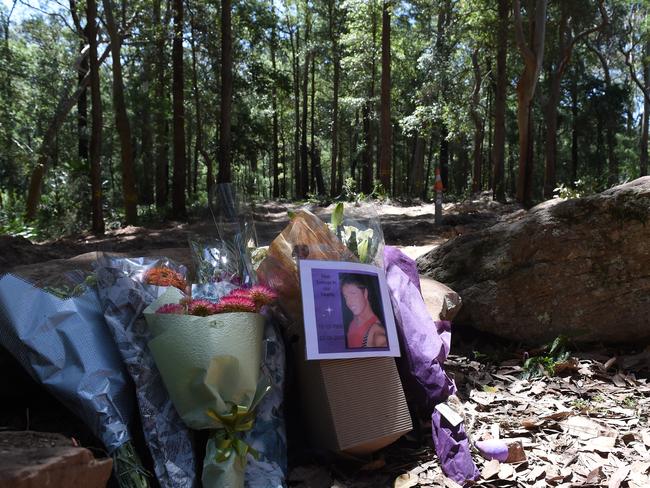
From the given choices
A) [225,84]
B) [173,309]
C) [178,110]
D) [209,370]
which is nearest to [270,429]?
[209,370]

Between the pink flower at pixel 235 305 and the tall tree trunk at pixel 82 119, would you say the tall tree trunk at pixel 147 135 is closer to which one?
the tall tree trunk at pixel 82 119

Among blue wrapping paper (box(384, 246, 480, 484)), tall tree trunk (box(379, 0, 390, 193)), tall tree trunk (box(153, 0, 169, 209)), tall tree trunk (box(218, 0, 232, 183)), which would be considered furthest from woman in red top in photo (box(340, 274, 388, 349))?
tall tree trunk (box(379, 0, 390, 193))

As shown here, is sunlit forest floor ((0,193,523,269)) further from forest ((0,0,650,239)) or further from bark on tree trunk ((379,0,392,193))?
bark on tree trunk ((379,0,392,193))

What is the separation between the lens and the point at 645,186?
411 cm

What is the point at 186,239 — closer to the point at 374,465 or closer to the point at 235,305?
the point at 235,305

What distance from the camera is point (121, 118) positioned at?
13344 millimetres

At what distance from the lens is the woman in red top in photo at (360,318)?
267cm

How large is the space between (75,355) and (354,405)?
125 centimetres

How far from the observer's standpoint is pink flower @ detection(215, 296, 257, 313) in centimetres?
253

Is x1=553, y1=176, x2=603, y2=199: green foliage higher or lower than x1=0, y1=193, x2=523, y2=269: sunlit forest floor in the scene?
higher

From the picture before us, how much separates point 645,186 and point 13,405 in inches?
172

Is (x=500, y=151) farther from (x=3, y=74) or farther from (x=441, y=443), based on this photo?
(x=3, y=74)

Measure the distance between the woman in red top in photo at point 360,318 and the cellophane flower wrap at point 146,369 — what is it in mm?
867

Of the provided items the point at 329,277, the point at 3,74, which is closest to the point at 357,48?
the point at 3,74
